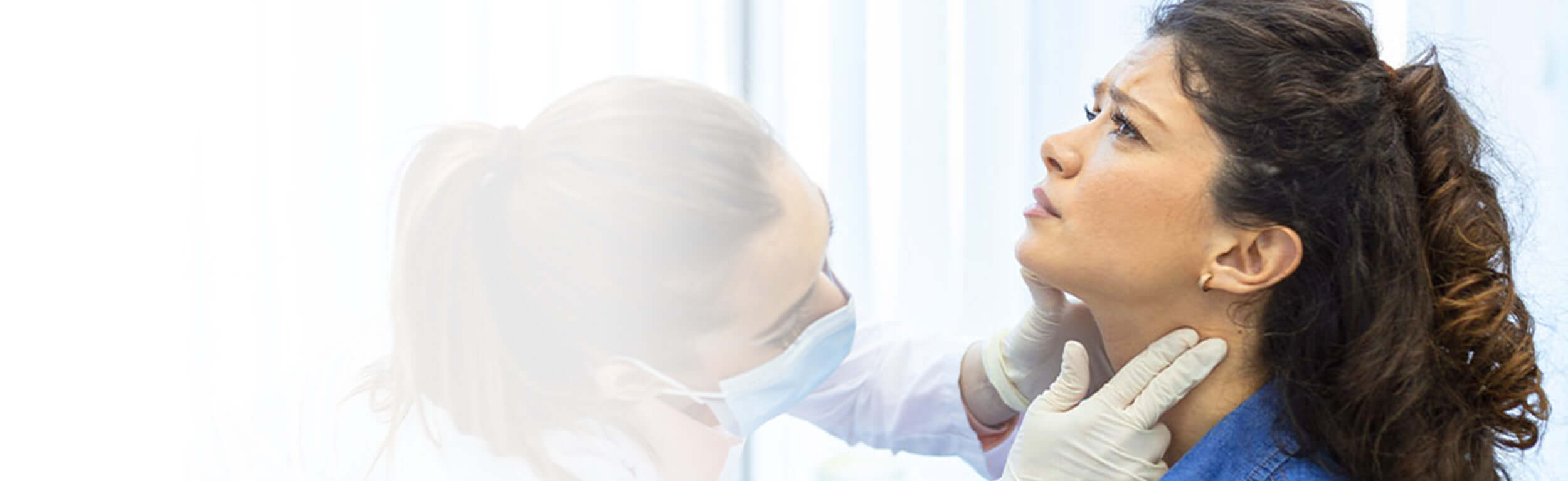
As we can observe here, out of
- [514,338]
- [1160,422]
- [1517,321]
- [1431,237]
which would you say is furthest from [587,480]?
[1517,321]

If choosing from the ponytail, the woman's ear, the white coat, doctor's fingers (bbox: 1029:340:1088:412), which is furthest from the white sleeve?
the ponytail

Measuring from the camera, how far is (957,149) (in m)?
1.50

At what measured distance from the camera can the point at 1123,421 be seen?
3.23ft

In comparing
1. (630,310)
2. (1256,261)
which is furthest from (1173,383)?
(630,310)

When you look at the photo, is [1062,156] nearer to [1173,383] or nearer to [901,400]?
[1173,383]

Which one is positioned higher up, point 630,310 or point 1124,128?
point 1124,128

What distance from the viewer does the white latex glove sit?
0.98 metres

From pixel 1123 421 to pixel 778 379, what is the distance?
0.32 m

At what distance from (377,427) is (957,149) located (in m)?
0.90

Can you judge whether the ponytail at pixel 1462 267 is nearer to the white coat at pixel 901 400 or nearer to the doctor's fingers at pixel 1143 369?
the doctor's fingers at pixel 1143 369

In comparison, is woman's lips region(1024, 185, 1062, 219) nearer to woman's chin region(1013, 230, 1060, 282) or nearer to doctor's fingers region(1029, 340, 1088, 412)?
woman's chin region(1013, 230, 1060, 282)

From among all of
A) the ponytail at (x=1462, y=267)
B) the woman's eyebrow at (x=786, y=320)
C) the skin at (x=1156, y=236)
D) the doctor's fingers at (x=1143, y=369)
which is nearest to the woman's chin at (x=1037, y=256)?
the skin at (x=1156, y=236)

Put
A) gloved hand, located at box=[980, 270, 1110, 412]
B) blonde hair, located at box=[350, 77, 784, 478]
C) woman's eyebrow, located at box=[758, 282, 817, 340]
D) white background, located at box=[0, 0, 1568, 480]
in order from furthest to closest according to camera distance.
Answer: gloved hand, located at box=[980, 270, 1110, 412] → woman's eyebrow, located at box=[758, 282, 817, 340] → blonde hair, located at box=[350, 77, 784, 478] → white background, located at box=[0, 0, 1568, 480]

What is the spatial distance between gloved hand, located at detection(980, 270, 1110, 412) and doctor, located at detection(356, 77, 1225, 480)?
0.13m
